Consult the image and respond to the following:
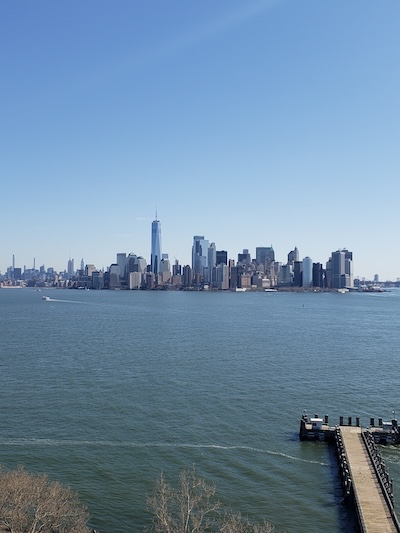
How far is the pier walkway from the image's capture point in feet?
81.0

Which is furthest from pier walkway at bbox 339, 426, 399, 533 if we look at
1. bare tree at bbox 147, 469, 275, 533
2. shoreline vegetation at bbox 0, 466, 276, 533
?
shoreline vegetation at bbox 0, 466, 276, 533

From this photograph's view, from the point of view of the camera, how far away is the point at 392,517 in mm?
25188

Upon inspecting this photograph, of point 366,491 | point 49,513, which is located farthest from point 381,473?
point 49,513

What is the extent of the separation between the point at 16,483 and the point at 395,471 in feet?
72.6

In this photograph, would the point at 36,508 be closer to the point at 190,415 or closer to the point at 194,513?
the point at 194,513

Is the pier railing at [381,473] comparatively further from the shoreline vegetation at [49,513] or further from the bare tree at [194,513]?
the shoreline vegetation at [49,513]

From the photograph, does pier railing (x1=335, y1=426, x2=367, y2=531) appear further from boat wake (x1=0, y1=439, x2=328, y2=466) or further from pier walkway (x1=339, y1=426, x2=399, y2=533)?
boat wake (x1=0, y1=439, x2=328, y2=466)

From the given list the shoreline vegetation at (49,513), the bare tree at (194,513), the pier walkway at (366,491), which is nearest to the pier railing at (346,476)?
the pier walkway at (366,491)

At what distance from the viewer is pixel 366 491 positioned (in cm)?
2805

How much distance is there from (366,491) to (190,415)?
17.0m

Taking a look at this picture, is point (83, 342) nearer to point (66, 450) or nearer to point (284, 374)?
point (284, 374)

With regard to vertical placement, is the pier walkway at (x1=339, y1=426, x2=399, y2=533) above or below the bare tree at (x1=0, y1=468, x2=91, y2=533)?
below

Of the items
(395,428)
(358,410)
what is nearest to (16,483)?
(395,428)

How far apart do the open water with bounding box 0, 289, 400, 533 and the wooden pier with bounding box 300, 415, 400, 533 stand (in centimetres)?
106
